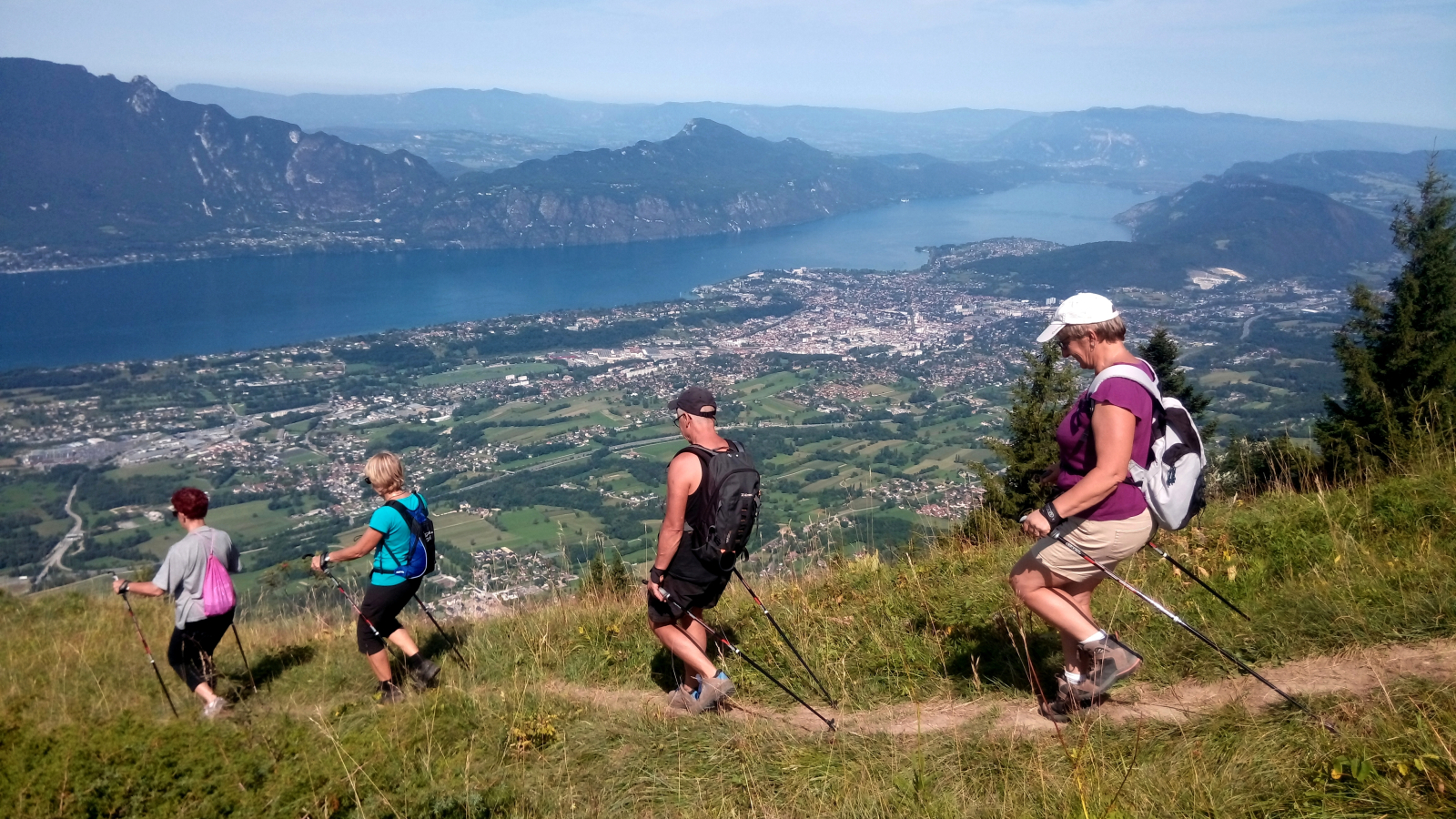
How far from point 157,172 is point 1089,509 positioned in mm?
133578

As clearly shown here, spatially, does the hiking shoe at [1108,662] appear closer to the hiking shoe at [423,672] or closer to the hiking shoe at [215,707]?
the hiking shoe at [423,672]

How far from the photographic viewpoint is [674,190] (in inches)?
5015

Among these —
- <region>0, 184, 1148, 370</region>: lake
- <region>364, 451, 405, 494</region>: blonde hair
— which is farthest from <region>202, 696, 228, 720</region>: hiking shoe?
<region>0, 184, 1148, 370</region>: lake

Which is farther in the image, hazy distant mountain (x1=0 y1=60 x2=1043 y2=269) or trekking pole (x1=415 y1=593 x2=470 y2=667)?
hazy distant mountain (x1=0 y1=60 x2=1043 y2=269)

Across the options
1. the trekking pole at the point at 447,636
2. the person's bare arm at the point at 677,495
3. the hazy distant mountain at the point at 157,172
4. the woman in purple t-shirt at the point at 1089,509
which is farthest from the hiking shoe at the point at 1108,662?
the hazy distant mountain at the point at 157,172

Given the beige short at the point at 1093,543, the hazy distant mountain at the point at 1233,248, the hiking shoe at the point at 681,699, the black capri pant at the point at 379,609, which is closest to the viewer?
the beige short at the point at 1093,543

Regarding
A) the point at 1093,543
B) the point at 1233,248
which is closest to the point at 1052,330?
the point at 1093,543

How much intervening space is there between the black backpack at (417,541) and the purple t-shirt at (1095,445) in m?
3.16

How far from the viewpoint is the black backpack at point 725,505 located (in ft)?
12.1

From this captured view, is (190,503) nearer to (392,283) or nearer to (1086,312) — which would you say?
(1086,312)

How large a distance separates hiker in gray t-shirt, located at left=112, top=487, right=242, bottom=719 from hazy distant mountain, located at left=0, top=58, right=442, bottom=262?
107 m

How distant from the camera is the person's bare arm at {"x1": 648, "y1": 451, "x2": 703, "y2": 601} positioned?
3715 millimetres

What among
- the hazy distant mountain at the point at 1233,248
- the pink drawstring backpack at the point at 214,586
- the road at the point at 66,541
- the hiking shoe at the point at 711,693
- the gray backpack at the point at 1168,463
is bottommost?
the road at the point at 66,541

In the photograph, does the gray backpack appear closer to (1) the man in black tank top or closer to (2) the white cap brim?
(2) the white cap brim
